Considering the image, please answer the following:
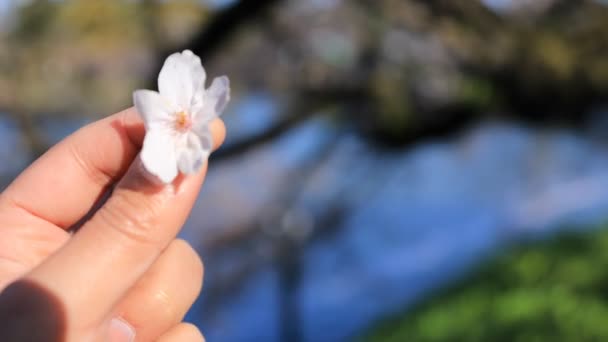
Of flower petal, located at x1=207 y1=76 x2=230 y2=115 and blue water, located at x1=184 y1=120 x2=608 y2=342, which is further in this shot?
blue water, located at x1=184 y1=120 x2=608 y2=342

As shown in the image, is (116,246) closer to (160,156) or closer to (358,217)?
(160,156)

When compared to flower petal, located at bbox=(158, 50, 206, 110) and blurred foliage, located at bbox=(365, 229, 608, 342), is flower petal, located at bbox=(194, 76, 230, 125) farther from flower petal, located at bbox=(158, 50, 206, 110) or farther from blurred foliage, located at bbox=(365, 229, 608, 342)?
blurred foliage, located at bbox=(365, 229, 608, 342)

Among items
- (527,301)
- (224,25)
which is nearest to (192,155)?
(224,25)

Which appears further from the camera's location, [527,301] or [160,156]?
[527,301]

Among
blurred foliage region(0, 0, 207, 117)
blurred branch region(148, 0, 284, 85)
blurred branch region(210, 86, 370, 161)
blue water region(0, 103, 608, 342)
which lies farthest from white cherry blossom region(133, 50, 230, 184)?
blue water region(0, 103, 608, 342)

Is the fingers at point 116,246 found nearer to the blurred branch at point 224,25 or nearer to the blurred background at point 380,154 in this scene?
the blurred branch at point 224,25

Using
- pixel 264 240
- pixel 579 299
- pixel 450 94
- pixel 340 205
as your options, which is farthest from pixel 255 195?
pixel 579 299

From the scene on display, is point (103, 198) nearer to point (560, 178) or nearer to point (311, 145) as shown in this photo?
point (311, 145)
